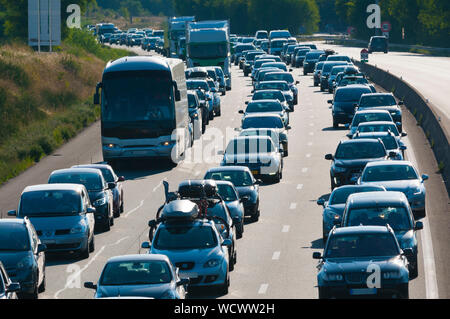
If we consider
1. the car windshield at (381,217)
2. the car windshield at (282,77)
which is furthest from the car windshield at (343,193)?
the car windshield at (282,77)

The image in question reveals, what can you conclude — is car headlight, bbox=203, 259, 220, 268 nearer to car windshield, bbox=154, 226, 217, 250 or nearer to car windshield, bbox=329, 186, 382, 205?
car windshield, bbox=154, 226, 217, 250

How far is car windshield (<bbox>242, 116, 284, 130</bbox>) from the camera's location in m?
42.6

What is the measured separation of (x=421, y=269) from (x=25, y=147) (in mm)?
25402

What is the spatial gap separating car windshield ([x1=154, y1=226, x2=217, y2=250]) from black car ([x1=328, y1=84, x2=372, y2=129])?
2898 cm

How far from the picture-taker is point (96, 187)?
1135 inches

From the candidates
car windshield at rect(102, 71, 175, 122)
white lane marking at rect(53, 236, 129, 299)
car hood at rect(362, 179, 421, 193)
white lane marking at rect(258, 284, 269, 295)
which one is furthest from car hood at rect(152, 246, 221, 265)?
car windshield at rect(102, 71, 175, 122)

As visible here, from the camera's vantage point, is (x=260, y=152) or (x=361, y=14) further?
(x=361, y=14)

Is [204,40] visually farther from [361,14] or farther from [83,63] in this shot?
[361,14]

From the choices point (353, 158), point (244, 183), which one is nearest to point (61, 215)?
point (244, 183)

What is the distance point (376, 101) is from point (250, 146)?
12.7 meters

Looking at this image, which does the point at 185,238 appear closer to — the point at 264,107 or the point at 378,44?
the point at 264,107

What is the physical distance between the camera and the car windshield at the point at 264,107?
157ft

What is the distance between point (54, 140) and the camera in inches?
1893

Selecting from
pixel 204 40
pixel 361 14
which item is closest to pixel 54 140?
pixel 204 40
